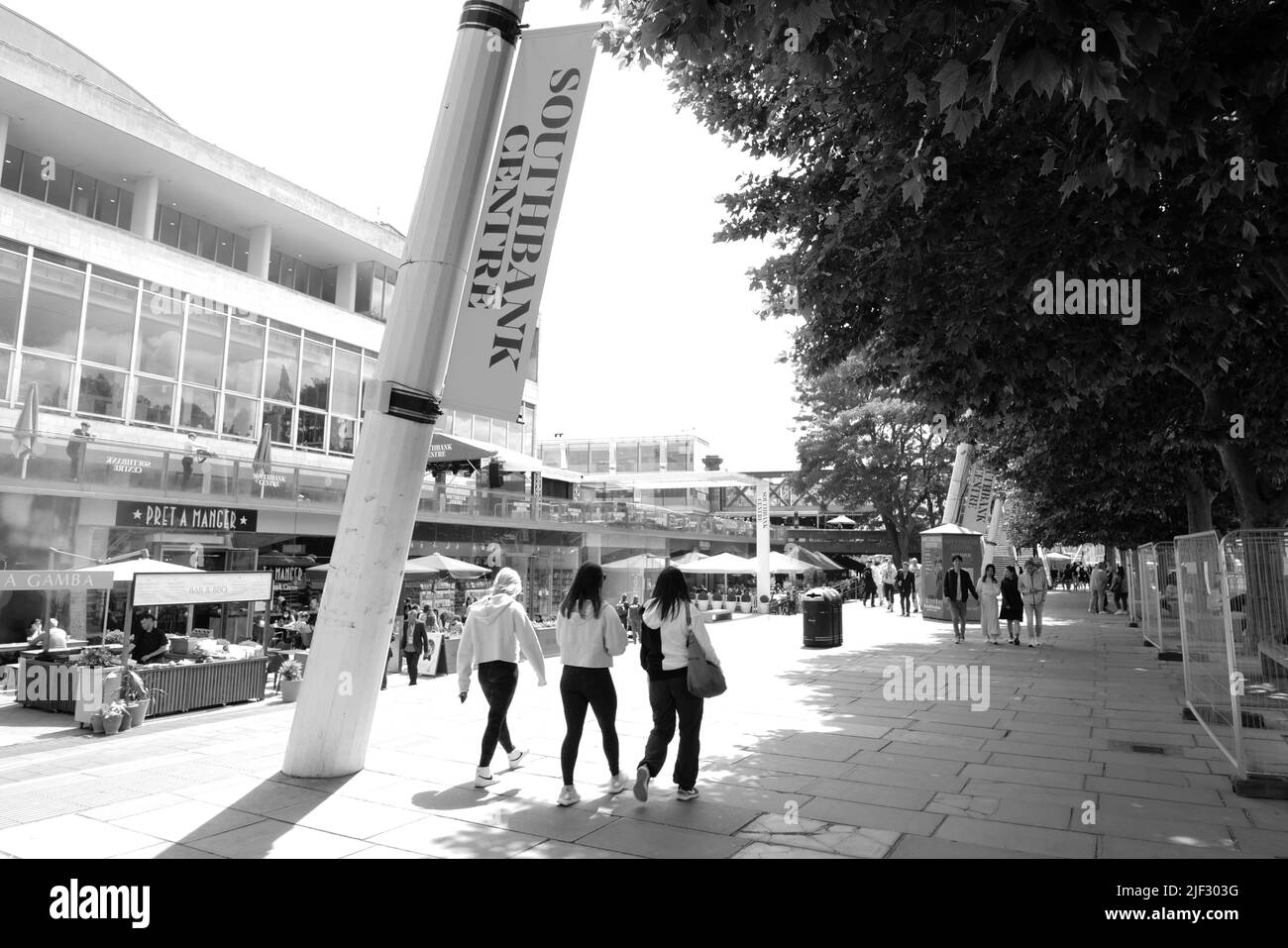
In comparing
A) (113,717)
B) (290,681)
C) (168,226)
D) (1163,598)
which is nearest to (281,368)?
(168,226)

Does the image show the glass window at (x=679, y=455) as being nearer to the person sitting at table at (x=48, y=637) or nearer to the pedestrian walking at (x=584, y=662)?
the person sitting at table at (x=48, y=637)

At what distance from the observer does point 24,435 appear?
590 inches

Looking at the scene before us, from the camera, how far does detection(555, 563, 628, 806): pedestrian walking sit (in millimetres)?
5949

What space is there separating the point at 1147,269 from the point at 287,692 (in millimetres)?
12586

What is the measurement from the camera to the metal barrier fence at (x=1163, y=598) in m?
14.3

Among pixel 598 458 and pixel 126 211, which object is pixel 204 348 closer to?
pixel 126 211

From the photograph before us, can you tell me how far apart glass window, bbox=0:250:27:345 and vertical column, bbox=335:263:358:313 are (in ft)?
37.5

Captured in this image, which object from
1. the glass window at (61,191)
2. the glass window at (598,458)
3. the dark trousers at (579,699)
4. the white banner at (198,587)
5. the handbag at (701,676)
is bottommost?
the dark trousers at (579,699)

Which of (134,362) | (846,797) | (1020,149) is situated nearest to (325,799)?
(846,797)

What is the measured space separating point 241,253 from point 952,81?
2688 centimetres

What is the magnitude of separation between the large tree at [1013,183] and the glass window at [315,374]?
1967 cm

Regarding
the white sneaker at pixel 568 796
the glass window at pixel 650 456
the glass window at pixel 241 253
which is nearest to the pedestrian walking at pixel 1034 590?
the white sneaker at pixel 568 796

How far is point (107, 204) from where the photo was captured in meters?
22.2
